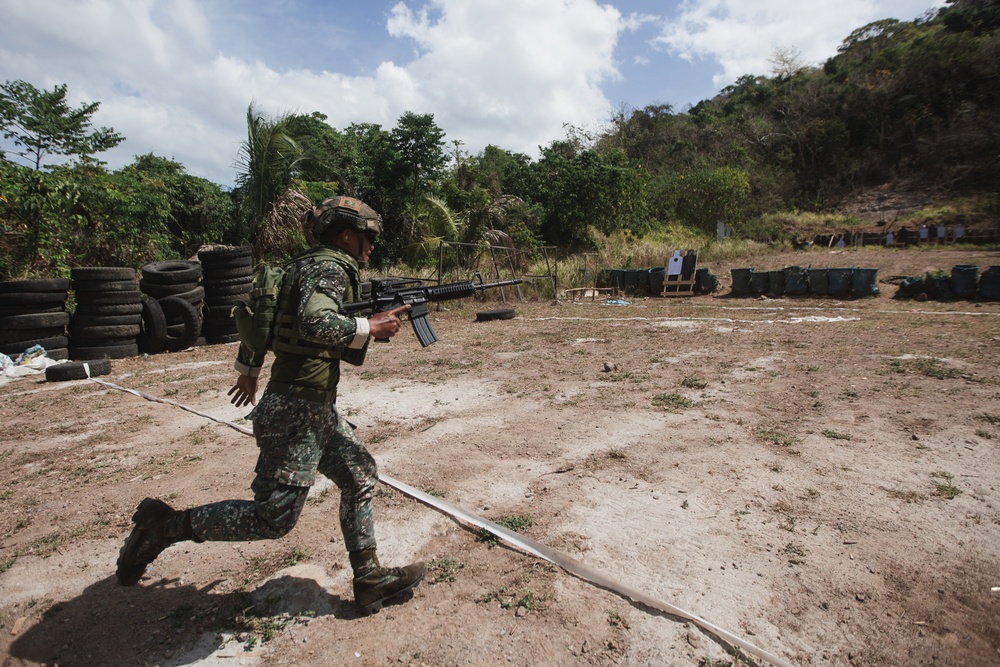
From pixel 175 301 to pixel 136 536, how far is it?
7887 millimetres

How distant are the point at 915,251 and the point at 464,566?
21.9 meters

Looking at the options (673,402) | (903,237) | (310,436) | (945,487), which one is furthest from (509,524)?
(903,237)

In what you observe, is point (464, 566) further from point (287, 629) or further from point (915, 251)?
point (915, 251)

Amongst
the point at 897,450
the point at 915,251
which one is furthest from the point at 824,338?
the point at 915,251

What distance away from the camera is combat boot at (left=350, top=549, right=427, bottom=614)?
2.45m

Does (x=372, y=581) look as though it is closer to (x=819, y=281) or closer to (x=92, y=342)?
(x=92, y=342)

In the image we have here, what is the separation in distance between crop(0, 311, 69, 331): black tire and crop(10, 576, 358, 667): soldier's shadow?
699 centimetres

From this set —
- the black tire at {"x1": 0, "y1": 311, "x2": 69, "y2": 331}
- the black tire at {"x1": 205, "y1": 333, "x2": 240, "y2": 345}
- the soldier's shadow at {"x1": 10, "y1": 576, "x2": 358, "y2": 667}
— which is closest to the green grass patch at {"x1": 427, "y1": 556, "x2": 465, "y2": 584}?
the soldier's shadow at {"x1": 10, "y1": 576, "x2": 358, "y2": 667}

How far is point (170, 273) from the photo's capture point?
9.17 metres

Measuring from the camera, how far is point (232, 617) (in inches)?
97.6

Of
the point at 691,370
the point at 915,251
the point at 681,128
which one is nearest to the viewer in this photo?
the point at 691,370

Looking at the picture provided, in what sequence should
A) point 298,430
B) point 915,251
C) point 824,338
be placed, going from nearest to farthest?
point 298,430 < point 824,338 < point 915,251

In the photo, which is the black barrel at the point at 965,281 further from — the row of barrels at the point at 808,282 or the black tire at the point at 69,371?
the black tire at the point at 69,371

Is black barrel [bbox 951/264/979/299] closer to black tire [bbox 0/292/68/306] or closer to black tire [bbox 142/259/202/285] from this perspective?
black tire [bbox 142/259/202/285]
